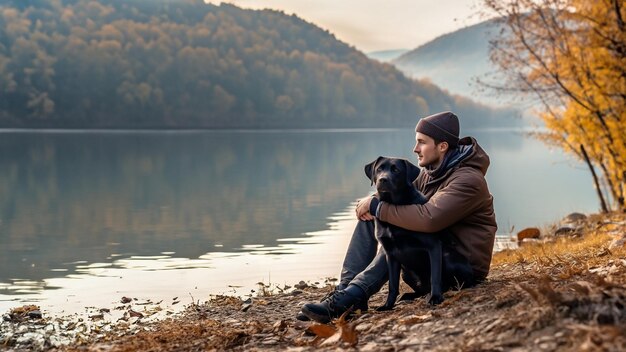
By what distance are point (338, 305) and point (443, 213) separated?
129 cm

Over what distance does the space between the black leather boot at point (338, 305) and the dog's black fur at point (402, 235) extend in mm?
337

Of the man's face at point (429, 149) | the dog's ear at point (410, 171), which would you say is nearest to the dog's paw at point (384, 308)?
the dog's ear at point (410, 171)

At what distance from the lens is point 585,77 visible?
711 inches

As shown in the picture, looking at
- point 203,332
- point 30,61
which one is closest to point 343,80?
point 30,61

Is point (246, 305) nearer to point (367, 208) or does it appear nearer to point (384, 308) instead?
point (384, 308)

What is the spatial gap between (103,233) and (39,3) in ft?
469

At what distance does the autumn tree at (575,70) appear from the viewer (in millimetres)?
17609

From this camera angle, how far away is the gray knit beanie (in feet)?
22.5

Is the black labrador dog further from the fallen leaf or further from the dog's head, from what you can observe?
the fallen leaf

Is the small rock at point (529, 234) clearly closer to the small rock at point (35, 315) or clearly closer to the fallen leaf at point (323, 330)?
the small rock at point (35, 315)

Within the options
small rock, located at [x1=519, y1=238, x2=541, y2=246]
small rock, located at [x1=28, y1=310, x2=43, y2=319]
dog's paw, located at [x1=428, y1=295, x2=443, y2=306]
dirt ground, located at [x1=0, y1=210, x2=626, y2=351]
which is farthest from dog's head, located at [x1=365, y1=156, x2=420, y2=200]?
small rock, located at [x1=519, y1=238, x2=541, y2=246]

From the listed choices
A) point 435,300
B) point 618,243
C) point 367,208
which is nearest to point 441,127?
point 367,208

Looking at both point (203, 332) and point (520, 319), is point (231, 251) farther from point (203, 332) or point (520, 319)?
point (520, 319)

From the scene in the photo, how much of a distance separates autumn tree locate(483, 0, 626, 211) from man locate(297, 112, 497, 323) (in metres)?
11.9
